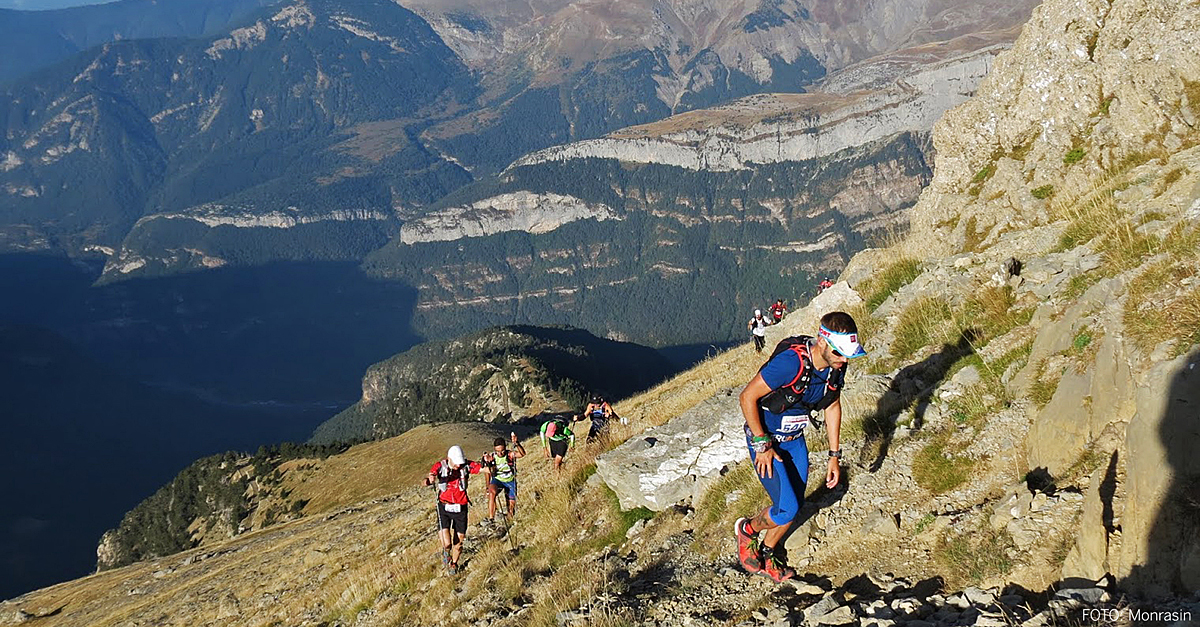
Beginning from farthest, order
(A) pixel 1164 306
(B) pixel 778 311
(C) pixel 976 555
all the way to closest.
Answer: (B) pixel 778 311 < (A) pixel 1164 306 < (C) pixel 976 555

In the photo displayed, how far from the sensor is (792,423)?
30.4ft

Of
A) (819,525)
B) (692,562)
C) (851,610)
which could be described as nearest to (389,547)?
(692,562)

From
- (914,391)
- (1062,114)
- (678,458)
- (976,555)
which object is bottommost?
(976,555)

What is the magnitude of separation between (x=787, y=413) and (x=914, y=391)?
4.30m

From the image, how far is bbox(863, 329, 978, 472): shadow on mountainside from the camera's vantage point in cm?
1130

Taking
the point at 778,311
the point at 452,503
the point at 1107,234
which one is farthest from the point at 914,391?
the point at 778,311

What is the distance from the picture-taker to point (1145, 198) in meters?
12.8

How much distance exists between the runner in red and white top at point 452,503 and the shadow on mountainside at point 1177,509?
13506 millimetres

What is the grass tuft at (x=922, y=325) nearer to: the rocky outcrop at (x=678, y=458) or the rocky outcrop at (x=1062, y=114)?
the rocky outcrop at (x=678, y=458)

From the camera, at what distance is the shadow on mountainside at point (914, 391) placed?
445 inches

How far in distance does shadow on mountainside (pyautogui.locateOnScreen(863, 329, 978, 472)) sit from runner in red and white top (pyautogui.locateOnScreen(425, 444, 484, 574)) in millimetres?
9868

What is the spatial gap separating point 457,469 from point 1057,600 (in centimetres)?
1456

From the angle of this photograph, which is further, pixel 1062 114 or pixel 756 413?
pixel 1062 114

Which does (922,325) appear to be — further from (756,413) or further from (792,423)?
(756,413)
